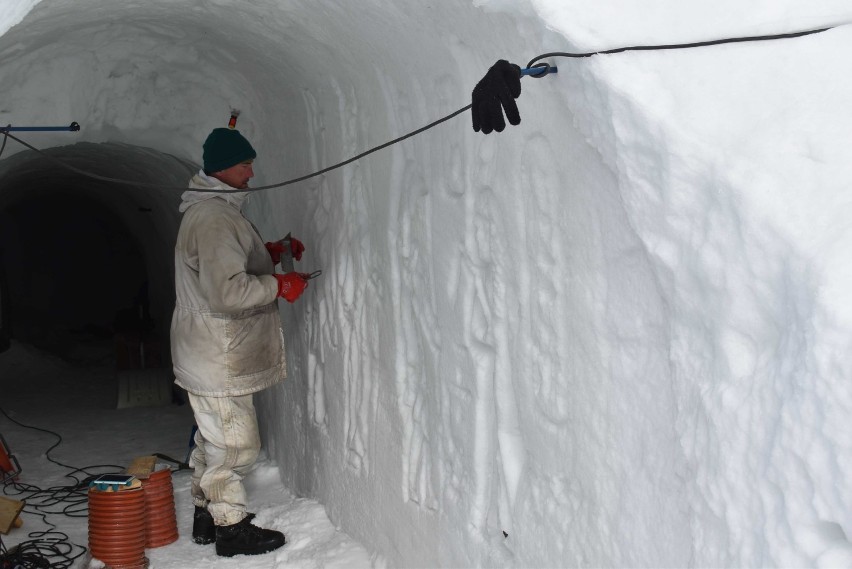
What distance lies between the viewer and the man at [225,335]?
13.1 feet

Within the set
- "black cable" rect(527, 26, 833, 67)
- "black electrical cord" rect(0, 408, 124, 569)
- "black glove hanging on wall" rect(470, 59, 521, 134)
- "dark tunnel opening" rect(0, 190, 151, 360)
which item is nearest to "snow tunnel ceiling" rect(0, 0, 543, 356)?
"black glove hanging on wall" rect(470, 59, 521, 134)

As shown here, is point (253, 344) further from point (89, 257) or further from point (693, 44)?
point (89, 257)

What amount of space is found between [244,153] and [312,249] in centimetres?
65

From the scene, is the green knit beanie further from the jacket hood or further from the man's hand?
the man's hand

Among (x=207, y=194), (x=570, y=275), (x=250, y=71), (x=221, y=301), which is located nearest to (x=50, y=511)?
(x=221, y=301)

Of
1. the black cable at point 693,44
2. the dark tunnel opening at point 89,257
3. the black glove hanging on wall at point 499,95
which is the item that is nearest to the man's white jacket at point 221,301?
the black glove hanging on wall at point 499,95

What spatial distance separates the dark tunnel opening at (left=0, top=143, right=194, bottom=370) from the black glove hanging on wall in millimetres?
4978

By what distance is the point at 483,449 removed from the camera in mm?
2797

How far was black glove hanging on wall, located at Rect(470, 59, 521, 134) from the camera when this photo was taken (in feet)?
6.97

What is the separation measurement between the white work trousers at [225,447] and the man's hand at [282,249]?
0.74 meters

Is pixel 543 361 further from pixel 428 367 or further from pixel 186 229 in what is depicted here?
pixel 186 229

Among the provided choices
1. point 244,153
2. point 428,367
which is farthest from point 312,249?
point 428,367

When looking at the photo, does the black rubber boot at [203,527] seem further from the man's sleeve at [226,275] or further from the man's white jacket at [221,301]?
the man's sleeve at [226,275]

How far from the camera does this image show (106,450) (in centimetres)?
654
